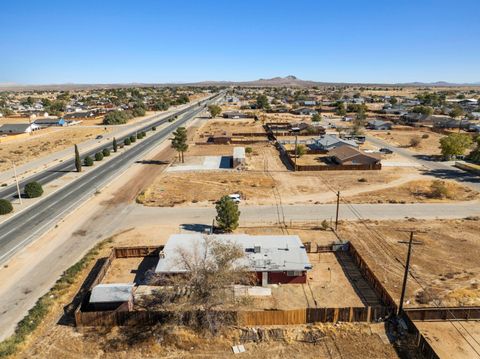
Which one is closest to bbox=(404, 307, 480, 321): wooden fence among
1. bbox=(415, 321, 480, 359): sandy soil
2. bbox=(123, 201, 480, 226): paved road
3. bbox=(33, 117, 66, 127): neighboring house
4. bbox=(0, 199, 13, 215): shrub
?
bbox=(415, 321, 480, 359): sandy soil

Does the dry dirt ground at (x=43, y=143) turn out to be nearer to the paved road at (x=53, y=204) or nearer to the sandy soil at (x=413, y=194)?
the paved road at (x=53, y=204)

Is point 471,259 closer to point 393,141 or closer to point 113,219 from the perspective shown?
point 113,219

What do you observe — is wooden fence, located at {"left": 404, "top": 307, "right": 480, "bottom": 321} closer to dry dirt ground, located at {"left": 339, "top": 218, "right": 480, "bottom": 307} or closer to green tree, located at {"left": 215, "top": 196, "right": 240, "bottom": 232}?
dry dirt ground, located at {"left": 339, "top": 218, "right": 480, "bottom": 307}

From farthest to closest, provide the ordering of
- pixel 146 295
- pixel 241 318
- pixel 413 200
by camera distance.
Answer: pixel 413 200 < pixel 146 295 < pixel 241 318

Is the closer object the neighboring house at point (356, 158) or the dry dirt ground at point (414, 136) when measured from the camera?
the neighboring house at point (356, 158)

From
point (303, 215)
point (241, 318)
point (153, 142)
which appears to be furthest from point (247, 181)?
point (153, 142)

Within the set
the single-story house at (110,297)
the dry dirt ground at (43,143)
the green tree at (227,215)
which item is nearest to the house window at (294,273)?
the green tree at (227,215)
